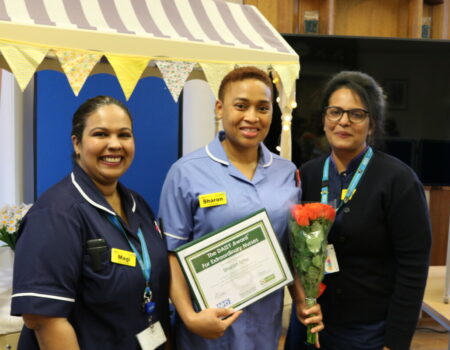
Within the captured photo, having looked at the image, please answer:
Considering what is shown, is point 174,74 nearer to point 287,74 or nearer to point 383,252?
point 287,74

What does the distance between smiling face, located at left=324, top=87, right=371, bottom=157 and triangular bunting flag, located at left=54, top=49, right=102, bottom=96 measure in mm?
1250

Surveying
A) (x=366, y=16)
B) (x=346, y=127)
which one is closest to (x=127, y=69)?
(x=346, y=127)

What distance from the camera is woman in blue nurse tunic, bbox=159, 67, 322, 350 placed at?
1617 millimetres

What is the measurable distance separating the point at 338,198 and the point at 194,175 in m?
0.61

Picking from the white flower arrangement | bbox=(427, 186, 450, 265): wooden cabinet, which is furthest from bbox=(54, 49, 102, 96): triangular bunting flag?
bbox=(427, 186, 450, 265): wooden cabinet

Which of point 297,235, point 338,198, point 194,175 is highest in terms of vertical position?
point 194,175

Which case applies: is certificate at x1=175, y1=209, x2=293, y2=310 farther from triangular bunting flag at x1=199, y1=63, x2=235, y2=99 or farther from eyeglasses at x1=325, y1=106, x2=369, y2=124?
triangular bunting flag at x1=199, y1=63, x2=235, y2=99

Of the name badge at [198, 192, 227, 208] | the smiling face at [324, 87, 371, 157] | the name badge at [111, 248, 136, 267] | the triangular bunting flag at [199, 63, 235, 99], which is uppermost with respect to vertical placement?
the triangular bunting flag at [199, 63, 235, 99]

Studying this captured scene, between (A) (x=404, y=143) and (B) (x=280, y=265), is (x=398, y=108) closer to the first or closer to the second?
(A) (x=404, y=143)

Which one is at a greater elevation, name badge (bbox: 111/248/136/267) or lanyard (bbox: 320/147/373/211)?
lanyard (bbox: 320/147/373/211)

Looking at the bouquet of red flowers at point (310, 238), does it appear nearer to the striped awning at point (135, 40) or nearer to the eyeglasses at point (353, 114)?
the eyeglasses at point (353, 114)

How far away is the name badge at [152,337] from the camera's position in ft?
4.81

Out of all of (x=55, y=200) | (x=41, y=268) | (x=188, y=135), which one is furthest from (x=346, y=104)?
(x=188, y=135)

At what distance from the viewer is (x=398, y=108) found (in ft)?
13.4
